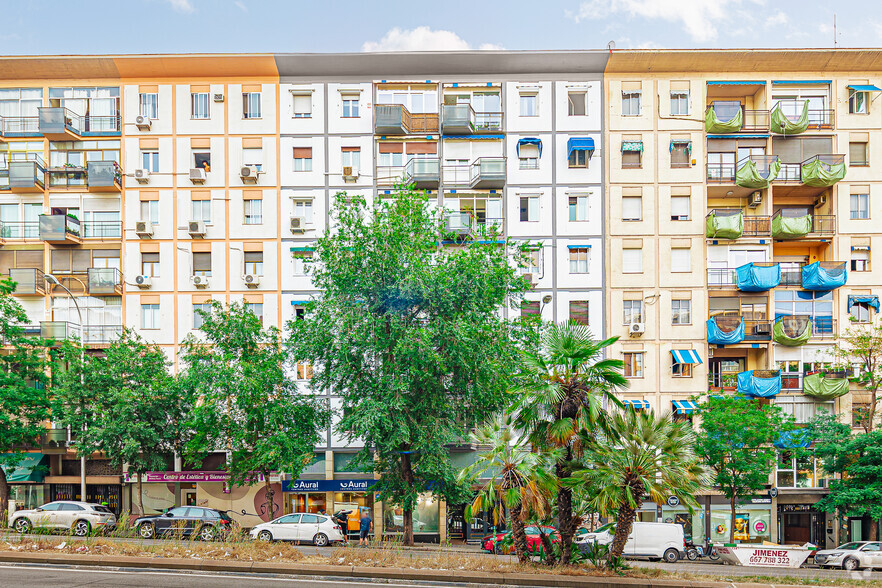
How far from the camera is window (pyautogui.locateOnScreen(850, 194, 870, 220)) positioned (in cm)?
3812

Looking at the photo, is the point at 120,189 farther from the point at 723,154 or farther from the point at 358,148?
the point at 723,154

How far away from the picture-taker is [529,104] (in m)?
38.8

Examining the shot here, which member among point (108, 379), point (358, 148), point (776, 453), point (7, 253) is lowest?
point (776, 453)

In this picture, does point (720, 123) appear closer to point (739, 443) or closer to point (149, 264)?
point (739, 443)

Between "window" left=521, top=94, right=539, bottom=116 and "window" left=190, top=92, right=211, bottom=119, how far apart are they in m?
17.6

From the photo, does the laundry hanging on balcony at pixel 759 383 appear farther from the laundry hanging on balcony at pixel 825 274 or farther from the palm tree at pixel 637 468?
the palm tree at pixel 637 468

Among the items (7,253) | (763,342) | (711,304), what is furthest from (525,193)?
(7,253)

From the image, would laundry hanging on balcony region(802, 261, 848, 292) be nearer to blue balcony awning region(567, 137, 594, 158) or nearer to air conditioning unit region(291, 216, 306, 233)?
blue balcony awning region(567, 137, 594, 158)

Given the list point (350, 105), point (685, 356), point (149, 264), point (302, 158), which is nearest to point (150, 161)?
point (149, 264)

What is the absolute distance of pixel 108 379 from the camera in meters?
31.6

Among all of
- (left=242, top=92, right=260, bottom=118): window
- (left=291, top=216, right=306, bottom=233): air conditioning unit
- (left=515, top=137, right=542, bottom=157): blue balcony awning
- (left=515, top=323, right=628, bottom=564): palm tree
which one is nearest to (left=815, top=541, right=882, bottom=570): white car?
(left=515, top=323, right=628, bottom=564): palm tree

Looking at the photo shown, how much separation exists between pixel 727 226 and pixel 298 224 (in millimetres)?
23221

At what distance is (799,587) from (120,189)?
36.9 m

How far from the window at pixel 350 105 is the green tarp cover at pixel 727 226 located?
20.5 metres
